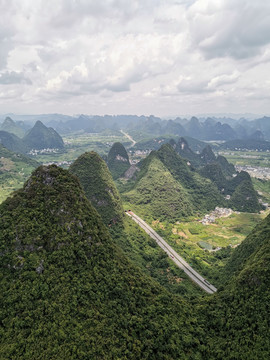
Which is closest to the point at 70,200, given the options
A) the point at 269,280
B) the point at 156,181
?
the point at 269,280

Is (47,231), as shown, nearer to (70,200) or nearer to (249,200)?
(70,200)

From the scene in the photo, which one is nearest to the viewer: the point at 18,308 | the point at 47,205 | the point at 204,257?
the point at 18,308

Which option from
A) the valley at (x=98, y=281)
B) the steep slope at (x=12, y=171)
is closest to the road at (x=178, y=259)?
the valley at (x=98, y=281)

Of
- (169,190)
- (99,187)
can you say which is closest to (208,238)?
(169,190)

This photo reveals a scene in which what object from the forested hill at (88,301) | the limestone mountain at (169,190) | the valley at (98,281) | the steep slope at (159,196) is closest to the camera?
the forested hill at (88,301)

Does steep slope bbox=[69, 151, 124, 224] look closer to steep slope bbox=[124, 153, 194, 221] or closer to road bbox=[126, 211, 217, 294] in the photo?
road bbox=[126, 211, 217, 294]

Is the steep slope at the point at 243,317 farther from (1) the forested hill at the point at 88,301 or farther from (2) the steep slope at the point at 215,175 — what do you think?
(2) the steep slope at the point at 215,175
